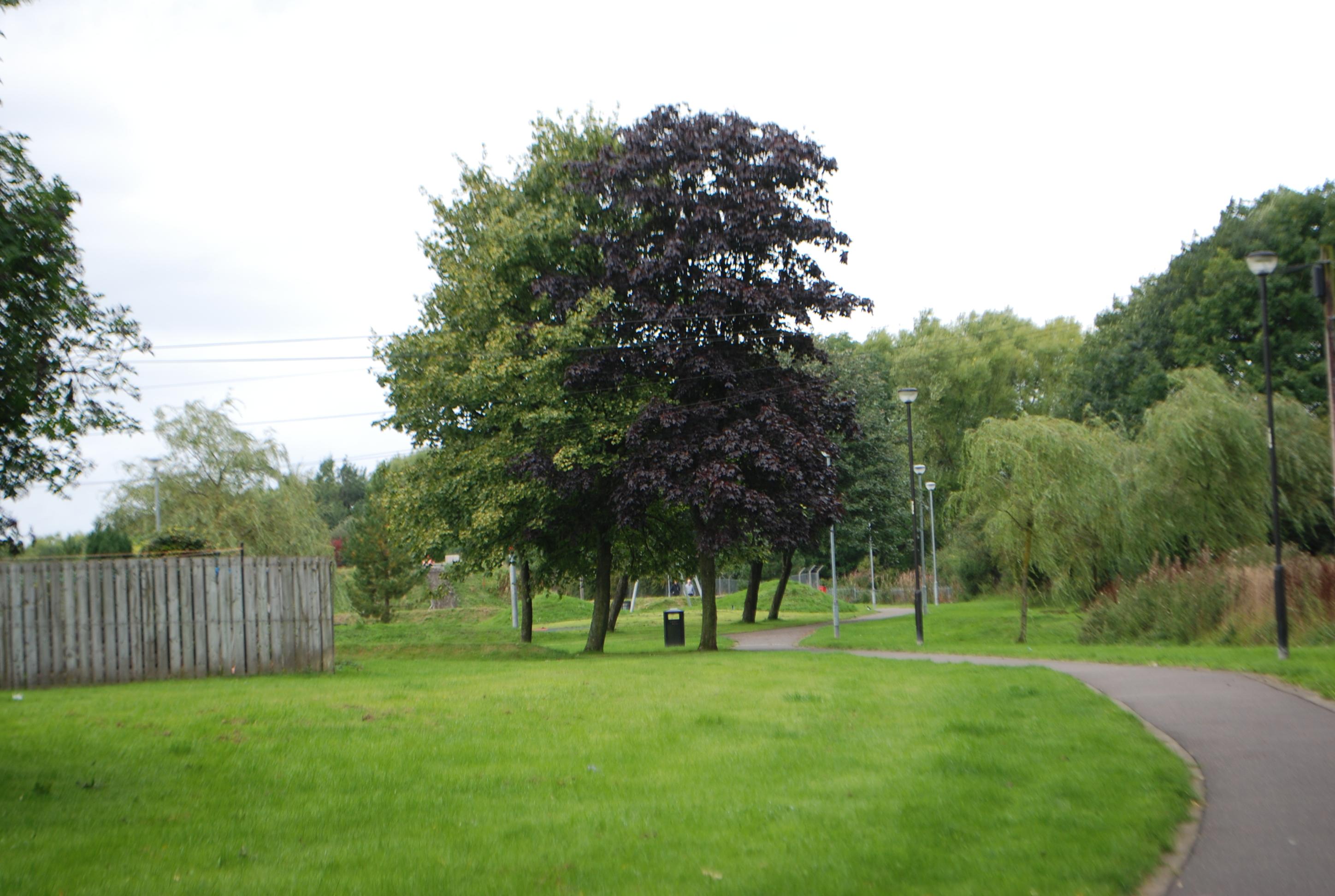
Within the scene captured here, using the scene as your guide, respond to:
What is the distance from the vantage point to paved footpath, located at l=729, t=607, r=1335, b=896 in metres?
5.93

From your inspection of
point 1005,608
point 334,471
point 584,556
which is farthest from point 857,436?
point 334,471

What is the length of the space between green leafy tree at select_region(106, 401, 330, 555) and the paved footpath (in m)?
34.1

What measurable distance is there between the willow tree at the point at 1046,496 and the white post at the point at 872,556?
1698cm

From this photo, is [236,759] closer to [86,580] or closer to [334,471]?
[86,580]

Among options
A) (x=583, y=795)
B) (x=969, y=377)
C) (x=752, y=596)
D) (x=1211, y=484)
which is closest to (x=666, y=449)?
(x=1211, y=484)

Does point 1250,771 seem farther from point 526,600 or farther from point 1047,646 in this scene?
point 526,600

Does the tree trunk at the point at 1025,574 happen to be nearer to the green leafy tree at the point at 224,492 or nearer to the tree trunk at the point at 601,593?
the tree trunk at the point at 601,593

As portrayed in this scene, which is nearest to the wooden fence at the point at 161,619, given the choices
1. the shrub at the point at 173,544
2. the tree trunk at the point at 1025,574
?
the shrub at the point at 173,544

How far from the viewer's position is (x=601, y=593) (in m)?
28.9

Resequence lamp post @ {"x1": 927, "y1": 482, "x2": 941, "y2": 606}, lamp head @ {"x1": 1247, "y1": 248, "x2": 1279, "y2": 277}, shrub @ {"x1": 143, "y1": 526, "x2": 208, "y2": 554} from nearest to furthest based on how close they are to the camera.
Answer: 1. lamp head @ {"x1": 1247, "y1": 248, "x2": 1279, "y2": 277}
2. shrub @ {"x1": 143, "y1": 526, "x2": 208, "y2": 554}
3. lamp post @ {"x1": 927, "y1": 482, "x2": 941, "y2": 606}

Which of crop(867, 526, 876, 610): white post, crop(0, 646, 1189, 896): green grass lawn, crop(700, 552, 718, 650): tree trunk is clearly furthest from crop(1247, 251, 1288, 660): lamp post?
crop(867, 526, 876, 610): white post

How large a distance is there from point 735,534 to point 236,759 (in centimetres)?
1649

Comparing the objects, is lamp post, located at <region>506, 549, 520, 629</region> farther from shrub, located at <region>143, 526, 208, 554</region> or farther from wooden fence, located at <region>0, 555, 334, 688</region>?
wooden fence, located at <region>0, 555, 334, 688</region>

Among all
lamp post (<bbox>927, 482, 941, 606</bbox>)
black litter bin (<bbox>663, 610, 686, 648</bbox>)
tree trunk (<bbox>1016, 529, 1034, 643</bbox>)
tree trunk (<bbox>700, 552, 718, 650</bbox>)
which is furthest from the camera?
lamp post (<bbox>927, 482, 941, 606</bbox>)
